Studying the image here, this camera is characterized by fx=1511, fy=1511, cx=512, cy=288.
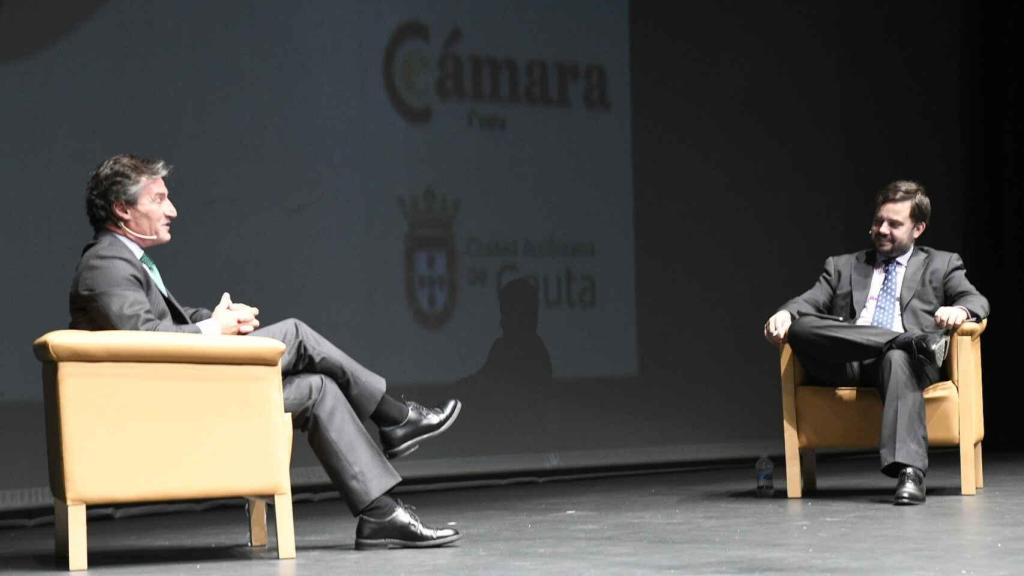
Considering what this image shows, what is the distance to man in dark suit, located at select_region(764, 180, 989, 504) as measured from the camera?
15.9ft

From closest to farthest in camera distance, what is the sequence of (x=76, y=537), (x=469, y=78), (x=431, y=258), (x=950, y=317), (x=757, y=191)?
(x=76, y=537) → (x=950, y=317) → (x=431, y=258) → (x=469, y=78) → (x=757, y=191)

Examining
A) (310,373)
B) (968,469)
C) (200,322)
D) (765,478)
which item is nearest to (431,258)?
(765,478)

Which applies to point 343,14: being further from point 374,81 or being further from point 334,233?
point 334,233

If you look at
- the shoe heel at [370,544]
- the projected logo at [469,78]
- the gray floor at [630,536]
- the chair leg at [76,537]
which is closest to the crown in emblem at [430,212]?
the projected logo at [469,78]

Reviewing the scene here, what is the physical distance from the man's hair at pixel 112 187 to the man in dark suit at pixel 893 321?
223 cm

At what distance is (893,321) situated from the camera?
17.1 feet

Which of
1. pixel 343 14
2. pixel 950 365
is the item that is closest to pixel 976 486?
pixel 950 365

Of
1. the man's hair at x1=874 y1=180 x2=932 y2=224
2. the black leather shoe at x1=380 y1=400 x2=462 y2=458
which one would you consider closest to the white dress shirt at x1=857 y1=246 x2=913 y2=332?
the man's hair at x1=874 y1=180 x2=932 y2=224

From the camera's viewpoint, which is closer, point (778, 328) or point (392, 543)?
point (392, 543)

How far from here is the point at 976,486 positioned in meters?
5.36

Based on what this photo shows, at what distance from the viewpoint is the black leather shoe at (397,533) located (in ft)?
12.7

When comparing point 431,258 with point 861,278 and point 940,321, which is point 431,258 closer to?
point 861,278

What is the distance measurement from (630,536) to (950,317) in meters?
1.45

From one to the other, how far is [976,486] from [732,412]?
91.1 inches
